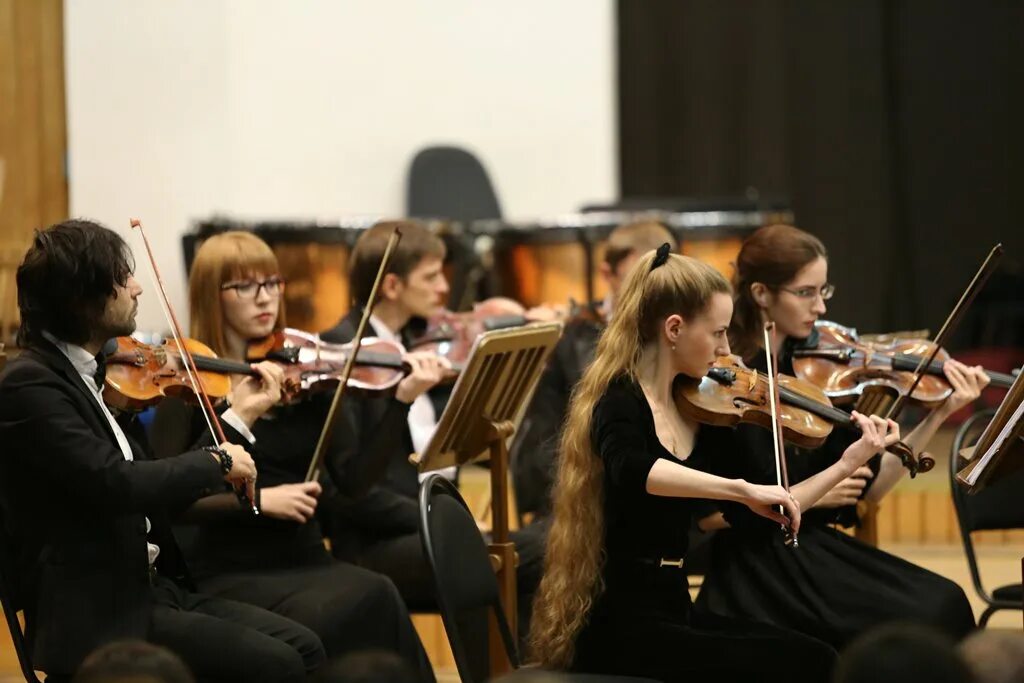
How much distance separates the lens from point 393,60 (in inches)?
282

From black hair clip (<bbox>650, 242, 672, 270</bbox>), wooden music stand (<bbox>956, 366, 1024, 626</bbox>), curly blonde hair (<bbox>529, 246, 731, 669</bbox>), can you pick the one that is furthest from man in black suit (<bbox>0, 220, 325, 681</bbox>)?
wooden music stand (<bbox>956, 366, 1024, 626</bbox>)

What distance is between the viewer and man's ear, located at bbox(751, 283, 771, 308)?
3.20 meters

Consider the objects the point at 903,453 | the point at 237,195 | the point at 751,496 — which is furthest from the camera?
the point at 237,195

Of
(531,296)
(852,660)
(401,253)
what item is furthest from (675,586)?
(531,296)

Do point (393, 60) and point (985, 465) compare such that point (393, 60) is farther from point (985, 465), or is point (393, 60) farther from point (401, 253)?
point (985, 465)

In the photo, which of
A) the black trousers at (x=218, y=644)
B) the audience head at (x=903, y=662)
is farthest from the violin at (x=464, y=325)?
the audience head at (x=903, y=662)

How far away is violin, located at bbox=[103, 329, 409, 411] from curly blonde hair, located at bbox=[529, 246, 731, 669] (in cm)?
74

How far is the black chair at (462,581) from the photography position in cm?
223

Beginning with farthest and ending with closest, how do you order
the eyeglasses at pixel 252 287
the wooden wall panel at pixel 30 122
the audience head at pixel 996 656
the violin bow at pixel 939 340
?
1. the wooden wall panel at pixel 30 122
2. the eyeglasses at pixel 252 287
3. the violin bow at pixel 939 340
4. the audience head at pixel 996 656

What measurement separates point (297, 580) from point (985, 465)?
136 cm

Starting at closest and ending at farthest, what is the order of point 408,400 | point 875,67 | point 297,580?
1. point 297,580
2. point 408,400
3. point 875,67

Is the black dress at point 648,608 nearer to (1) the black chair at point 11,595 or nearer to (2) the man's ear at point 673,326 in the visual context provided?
(2) the man's ear at point 673,326

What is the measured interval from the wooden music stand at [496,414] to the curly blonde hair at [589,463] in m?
0.19

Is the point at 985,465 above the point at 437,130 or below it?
Answer: below
